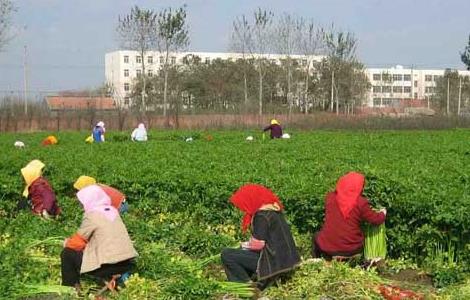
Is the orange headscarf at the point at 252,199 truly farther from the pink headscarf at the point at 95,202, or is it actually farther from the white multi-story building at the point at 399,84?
the white multi-story building at the point at 399,84

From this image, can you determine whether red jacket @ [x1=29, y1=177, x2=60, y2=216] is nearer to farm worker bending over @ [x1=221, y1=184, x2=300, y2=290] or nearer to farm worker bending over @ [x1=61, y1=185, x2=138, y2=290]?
farm worker bending over @ [x1=61, y1=185, x2=138, y2=290]

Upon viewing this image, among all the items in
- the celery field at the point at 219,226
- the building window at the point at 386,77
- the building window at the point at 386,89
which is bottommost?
the celery field at the point at 219,226

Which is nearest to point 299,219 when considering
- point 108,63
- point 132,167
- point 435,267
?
point 435,267

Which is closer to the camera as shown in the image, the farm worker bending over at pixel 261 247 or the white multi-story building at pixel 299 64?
the farm worker bending over at pixel 261 247

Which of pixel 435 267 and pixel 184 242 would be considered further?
pixel 184 242

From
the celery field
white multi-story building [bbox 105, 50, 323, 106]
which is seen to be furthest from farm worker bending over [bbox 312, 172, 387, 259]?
white multi-story building [bbox 105, 50, 323, 106]

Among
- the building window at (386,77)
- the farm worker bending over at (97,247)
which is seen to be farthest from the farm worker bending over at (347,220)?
the building window at (386,77)

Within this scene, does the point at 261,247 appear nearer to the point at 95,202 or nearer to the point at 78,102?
the point at 95,202

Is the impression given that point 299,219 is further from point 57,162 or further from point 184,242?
point 57,162

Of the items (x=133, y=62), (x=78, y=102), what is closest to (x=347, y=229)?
(x=78, y=102)

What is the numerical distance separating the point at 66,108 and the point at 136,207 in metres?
41.1

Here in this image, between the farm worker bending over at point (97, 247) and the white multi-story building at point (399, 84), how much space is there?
7726 centimetres

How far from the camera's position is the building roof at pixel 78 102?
176ft

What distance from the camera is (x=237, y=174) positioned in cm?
1109
